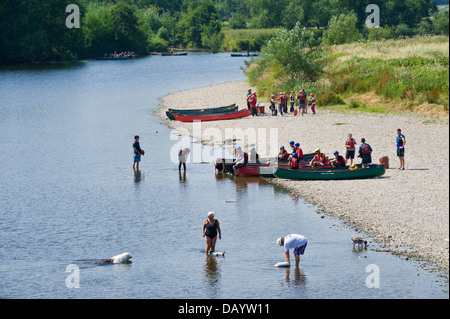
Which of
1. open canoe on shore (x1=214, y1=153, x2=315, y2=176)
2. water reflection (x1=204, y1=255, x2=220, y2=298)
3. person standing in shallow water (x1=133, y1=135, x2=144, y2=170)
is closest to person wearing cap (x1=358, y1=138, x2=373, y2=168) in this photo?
open canoe on shore (x1=214, y1=153, x2=315, y2=176)

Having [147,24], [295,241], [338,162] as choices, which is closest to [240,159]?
[338,162]

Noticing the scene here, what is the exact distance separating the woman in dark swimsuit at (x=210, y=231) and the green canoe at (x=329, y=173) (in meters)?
10.4

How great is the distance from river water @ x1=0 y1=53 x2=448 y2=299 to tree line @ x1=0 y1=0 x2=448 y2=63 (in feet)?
207

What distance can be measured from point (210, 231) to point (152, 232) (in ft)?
14.8

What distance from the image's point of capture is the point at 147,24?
160750 mm

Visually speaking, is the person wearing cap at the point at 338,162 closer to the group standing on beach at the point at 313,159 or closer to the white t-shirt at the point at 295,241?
the group standing on beach at the point at 313,159

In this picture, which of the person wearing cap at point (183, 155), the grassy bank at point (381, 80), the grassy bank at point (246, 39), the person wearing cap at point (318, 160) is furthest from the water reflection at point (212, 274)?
the grassy bank at point (246, 39)

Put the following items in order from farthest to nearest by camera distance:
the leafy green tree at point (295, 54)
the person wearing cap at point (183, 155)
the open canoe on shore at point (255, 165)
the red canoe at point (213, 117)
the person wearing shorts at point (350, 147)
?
the leafy green tree at point (295, 54)
the red canoe at point (213, 117)
the person wearing cap at point (183, 155)
the open canoe on shore at point (255, 165)
the person wearing shorts at point (350, 147)

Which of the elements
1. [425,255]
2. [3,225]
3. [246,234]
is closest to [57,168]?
[3,225]

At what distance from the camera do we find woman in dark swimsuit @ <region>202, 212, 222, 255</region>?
80.6ft

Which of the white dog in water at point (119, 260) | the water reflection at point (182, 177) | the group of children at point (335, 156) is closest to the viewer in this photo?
the white dog in water at point (119, 260)

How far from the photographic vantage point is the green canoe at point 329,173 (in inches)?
1308

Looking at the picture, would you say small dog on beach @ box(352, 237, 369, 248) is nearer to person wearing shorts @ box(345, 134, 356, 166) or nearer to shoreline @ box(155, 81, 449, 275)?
shoreline @ box(155, 81, 449, 275)

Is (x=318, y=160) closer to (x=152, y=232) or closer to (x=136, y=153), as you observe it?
(x=152, y=232)
